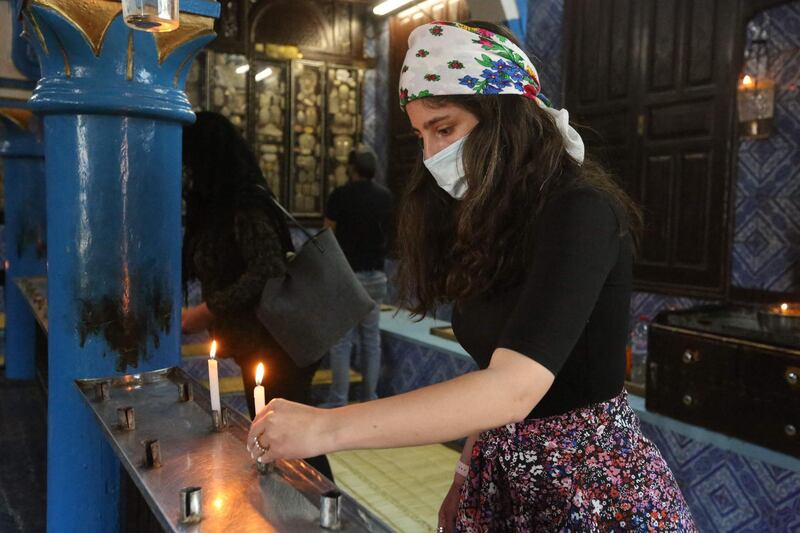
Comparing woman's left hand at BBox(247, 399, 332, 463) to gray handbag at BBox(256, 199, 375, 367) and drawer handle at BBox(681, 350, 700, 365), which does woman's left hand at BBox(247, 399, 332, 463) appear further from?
drawer handle at BBox(681, 350, 700, 365)

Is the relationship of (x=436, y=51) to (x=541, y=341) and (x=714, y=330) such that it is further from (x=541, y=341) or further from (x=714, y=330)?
(x=714, y=330)

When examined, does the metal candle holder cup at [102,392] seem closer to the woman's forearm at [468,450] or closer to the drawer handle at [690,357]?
the woman's forearm at [468,450]

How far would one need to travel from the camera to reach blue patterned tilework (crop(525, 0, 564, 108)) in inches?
209

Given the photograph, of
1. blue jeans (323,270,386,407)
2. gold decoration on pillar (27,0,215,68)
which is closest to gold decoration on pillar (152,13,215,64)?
gold decoration on pillar (27,0,215,68)

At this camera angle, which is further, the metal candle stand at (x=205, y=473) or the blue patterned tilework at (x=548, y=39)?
the blue patterned tilework at (x=548, y=39)

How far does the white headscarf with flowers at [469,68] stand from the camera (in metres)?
1.27

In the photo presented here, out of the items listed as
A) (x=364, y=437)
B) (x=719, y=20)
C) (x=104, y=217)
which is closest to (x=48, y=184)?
(x=104, y=217)

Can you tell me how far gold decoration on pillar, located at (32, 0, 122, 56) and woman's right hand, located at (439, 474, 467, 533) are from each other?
133cm

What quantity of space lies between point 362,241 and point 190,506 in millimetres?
4453

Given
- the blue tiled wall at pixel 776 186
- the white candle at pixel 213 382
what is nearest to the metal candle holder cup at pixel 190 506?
the white candle at pixel 213 382

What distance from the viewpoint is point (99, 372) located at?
6.05ft

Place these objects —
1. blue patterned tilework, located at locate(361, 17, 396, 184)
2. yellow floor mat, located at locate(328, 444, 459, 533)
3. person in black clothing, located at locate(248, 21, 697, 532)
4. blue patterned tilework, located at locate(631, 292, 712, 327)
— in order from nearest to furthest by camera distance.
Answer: person in black clothing, located at locate(248, 21, 697, 532) → yellow floor mat, located at locate(328, 444, 459, 533) → blue patterned tilework, located at locate(631, 292, 712, 327) → blue patterned tilework, located at locate(361, 17, 396, 184)

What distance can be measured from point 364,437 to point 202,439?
494mm

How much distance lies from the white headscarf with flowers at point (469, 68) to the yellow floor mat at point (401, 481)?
271cm
